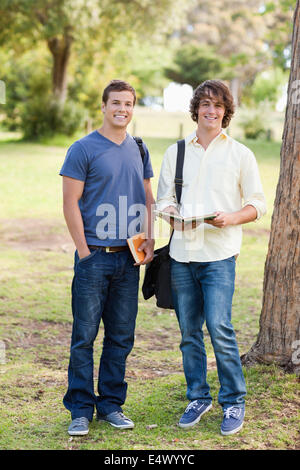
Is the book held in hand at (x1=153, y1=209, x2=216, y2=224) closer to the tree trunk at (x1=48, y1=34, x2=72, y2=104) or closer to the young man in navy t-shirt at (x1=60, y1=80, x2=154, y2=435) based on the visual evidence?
the young man in navy t-shirt at (x1=60, y1=80, x2=154, y2=435)

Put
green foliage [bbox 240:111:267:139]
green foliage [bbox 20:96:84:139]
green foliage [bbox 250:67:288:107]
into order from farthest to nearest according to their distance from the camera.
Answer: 1. green foliage [bbox 250:67:288:107]
2. green foliage [bbox 240:111:267:139]
3. green foliage [bbox 20:96:84:139]

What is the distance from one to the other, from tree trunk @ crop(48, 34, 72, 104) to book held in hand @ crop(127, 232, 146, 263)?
23184 mm

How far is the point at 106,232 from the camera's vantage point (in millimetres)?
3674

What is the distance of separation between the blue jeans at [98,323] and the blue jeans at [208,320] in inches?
12.1

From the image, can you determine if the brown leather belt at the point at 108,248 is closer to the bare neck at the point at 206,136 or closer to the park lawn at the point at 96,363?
the bare neck at the point at 206,136

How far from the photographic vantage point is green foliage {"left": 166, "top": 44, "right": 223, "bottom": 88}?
49562 mm

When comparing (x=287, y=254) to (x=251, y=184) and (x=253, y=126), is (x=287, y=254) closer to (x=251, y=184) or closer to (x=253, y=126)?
(x=251, y=184)

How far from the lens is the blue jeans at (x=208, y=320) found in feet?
11.9

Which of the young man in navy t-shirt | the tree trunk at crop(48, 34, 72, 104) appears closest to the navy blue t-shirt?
the young man in navy t-shirt

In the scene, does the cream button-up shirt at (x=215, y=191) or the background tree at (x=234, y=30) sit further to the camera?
the background tree at (x=234, y=30)

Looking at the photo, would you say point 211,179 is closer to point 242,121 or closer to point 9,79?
point 242,121

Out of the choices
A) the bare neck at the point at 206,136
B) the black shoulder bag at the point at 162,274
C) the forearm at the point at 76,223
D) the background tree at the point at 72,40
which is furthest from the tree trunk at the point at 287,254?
the background tree at the point at 72,40

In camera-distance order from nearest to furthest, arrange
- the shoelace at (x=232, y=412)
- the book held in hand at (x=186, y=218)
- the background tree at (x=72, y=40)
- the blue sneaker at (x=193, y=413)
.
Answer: the book held in hand at (x=186, y=218)
the shoelace at (x=232, y=412)
the blue sneaker at (x=193, y=413)
the background tree at (x=72, y=40)

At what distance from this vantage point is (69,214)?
361 centimetres
